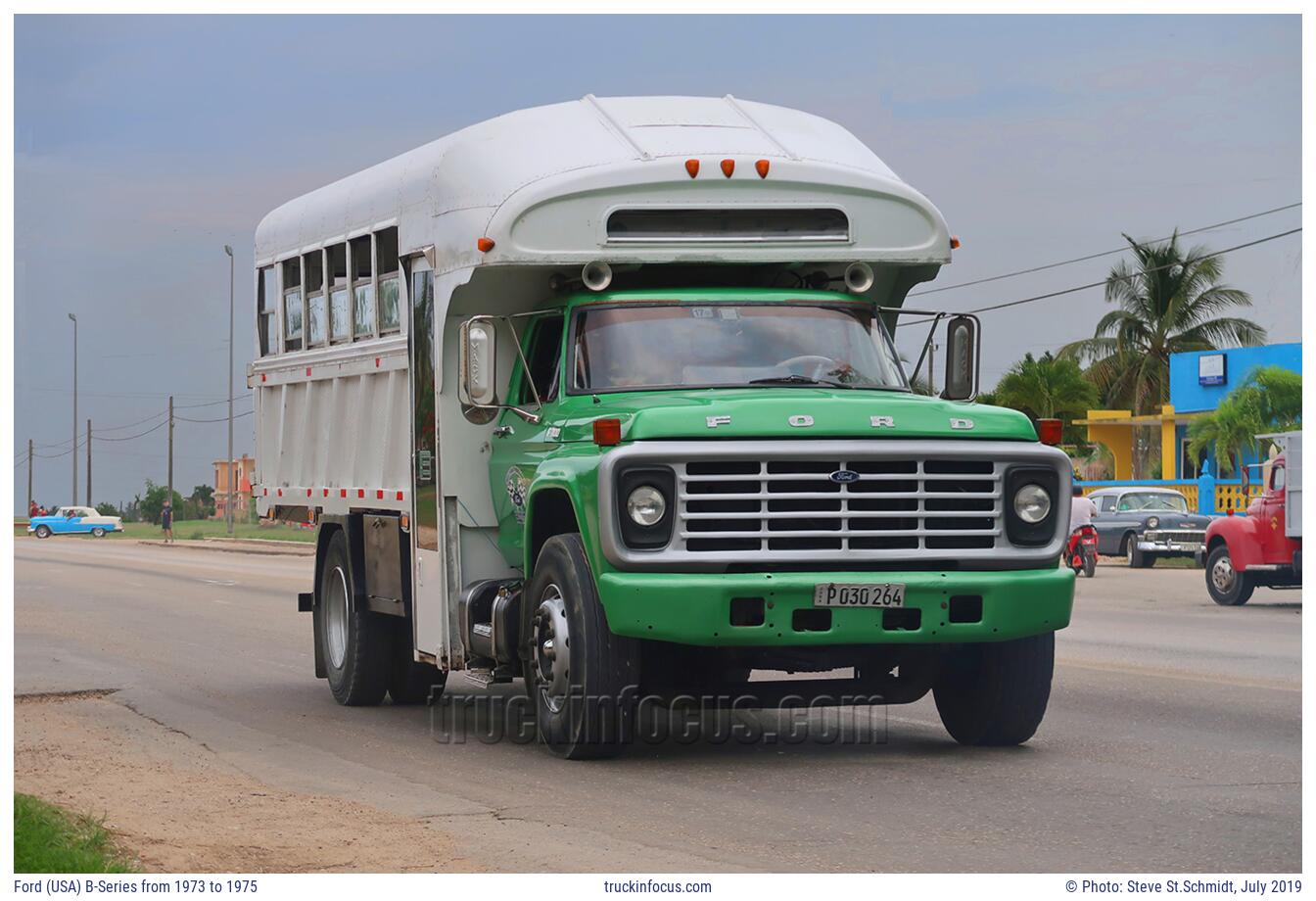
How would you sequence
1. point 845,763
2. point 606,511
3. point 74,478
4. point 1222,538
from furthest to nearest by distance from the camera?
point 74,478, point 1222,538, point 845,763, point 606,511

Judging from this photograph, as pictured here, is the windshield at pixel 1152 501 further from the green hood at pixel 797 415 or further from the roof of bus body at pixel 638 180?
the green hood at pixel 797 415

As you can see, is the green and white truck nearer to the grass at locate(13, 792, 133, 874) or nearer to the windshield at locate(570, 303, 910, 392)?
the windshield at locate(570, 303, 910, 392)

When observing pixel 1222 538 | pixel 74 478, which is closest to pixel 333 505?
pixel 1222 538

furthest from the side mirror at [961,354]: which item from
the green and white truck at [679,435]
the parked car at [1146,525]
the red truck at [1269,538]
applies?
the parked car at [1146,525]

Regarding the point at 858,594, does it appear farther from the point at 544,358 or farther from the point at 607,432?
the point at 544,358

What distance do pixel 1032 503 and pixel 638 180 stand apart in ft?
9.05

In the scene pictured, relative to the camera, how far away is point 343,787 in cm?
1002

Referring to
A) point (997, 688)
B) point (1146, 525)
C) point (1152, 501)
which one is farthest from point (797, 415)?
point (1152, 501)

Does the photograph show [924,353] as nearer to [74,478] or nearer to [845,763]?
[845,763]

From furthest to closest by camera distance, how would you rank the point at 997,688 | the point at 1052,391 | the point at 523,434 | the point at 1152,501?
the point at 1052,391 < the point at 1152,501 < the point at 523,434 < the point at 997,688

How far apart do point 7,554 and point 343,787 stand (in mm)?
2804

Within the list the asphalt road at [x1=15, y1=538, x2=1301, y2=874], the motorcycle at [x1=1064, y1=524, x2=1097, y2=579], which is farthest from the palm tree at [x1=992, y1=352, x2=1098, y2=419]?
the asphalt road at [x1=15, y1=538, x2=1301, y2=874]

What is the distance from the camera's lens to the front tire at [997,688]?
11016 millimetres

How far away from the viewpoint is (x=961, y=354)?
1211 centimetres
